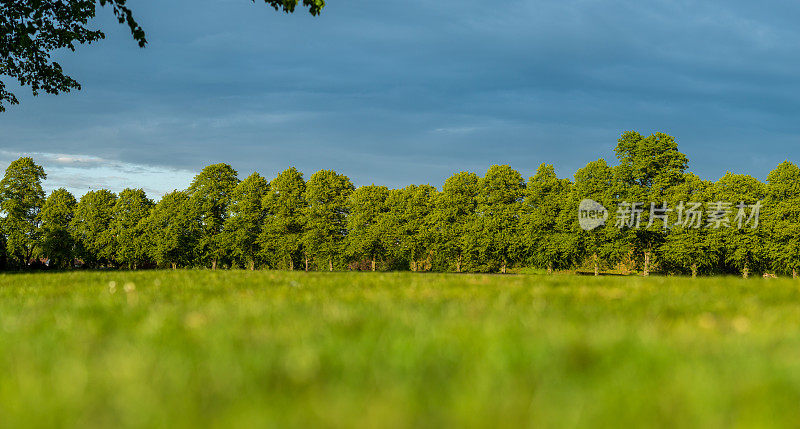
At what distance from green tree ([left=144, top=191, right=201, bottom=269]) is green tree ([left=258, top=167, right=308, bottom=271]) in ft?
29.7

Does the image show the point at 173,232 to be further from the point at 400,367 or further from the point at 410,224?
the point at 400,367

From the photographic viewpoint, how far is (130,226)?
69.9 metres

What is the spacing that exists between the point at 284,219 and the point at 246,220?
4613 mm

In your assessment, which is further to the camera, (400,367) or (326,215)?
(326,215)

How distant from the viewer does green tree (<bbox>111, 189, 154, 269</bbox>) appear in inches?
2635

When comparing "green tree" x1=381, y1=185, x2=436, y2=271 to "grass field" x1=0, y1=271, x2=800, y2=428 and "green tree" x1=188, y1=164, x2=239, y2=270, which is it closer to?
"green tree" x1=188, y1=164, x2=239, y2=270

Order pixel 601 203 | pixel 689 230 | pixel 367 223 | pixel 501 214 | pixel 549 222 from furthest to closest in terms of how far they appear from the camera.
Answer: pixel 367 223
pixel 501 214
pixel 549 222
pixel 601 203
pixel 689 230

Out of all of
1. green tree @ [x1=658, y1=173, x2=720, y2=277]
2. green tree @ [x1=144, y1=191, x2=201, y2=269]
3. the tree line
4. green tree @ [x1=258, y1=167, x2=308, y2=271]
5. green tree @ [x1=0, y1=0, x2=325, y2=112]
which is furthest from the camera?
green tree @ [x1=144, y1=191, x2=201, y2=269]

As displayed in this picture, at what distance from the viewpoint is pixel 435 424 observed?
2236mm

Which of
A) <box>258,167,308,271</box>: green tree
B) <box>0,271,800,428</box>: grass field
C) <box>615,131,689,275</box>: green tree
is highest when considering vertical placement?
<box>615,131,689,275</box>: green tree

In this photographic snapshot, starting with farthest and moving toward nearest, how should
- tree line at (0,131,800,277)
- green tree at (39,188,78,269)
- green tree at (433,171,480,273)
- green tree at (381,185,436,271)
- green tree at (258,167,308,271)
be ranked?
1. green tree at (39,188,78,269)
2. green tree at (258,167,308,271)
3. green tree at (381,185,436,271)
4. green tree at (433,171,480,273)
5. tree line at (0,131,800,277)

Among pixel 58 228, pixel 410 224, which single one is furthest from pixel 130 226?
pixel 410 224

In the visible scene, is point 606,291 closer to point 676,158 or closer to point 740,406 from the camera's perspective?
point 740,406

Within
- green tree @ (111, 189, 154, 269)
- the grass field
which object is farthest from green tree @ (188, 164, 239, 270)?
the grass field
